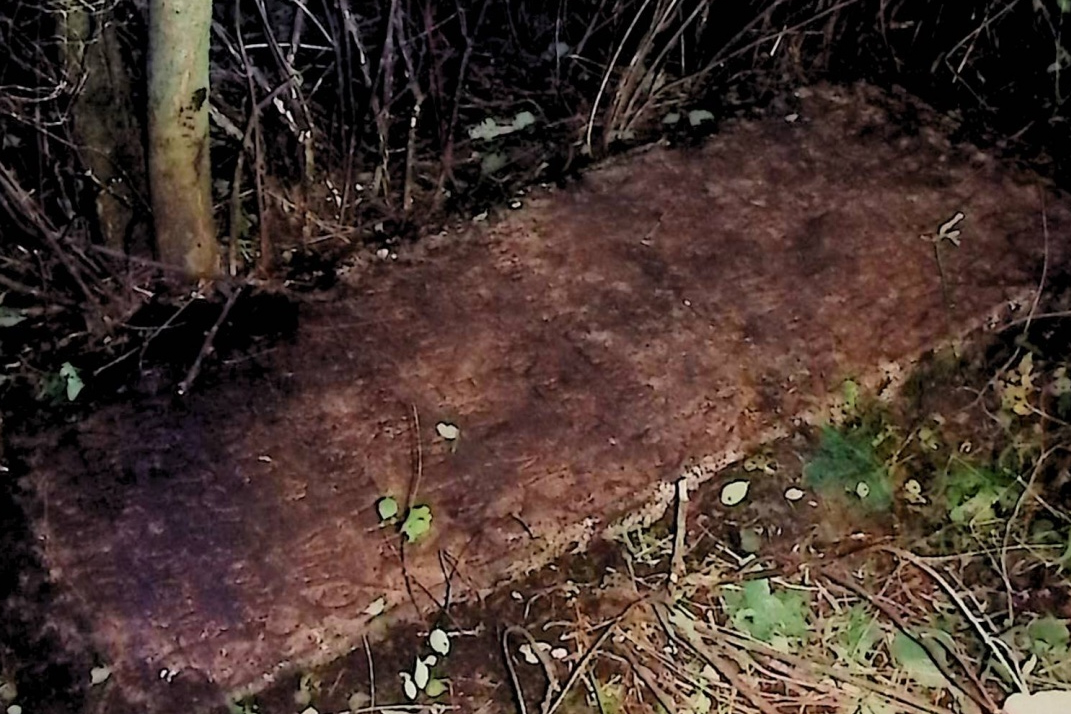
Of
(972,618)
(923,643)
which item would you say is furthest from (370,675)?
(972,618)

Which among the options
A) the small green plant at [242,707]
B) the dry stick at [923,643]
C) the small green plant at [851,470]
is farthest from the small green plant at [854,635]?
the small green plant at [242,707]

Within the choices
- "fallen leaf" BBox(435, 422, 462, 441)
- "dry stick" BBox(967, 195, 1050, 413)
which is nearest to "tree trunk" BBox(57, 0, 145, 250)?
"fallen leaf" BBox(435, 422, 462, 441)

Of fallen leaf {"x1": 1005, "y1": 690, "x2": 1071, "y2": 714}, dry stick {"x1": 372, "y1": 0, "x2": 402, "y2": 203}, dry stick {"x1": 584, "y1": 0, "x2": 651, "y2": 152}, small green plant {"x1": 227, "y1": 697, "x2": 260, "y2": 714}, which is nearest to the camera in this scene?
fallen leaf {"x1": 1005, "y1": 690, "x2": 1071, "y2": 714}

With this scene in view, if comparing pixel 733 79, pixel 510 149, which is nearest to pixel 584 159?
pixel 510 149

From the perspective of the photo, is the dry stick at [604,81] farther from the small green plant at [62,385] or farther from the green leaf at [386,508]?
the small green plant at [62,385]

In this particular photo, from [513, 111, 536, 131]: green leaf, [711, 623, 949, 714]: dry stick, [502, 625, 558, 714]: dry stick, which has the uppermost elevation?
[513, 111, 536, 131]: green leaf

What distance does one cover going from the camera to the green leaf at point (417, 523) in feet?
7.32

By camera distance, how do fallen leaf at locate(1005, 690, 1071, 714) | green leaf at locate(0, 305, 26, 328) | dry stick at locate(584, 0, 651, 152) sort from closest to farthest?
fallen leaf at locate(1005, 690, 1071, 714) → green leaf at locate(0, 305, 26, 328) → dry stick at locate(584, 0, 651, 152)

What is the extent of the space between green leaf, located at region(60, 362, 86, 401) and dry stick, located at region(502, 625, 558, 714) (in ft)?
3.25

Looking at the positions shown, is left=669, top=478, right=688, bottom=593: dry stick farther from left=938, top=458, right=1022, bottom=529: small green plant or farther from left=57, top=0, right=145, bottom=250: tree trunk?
left=57, top=0, right=145, bottom=250: tree trunk

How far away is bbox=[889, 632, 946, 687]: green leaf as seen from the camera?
212cm

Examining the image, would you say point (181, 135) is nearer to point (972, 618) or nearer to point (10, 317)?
point (10, 317)

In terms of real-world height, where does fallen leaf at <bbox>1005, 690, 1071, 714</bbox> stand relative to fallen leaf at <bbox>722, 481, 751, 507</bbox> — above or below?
above

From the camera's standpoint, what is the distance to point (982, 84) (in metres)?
3.41
